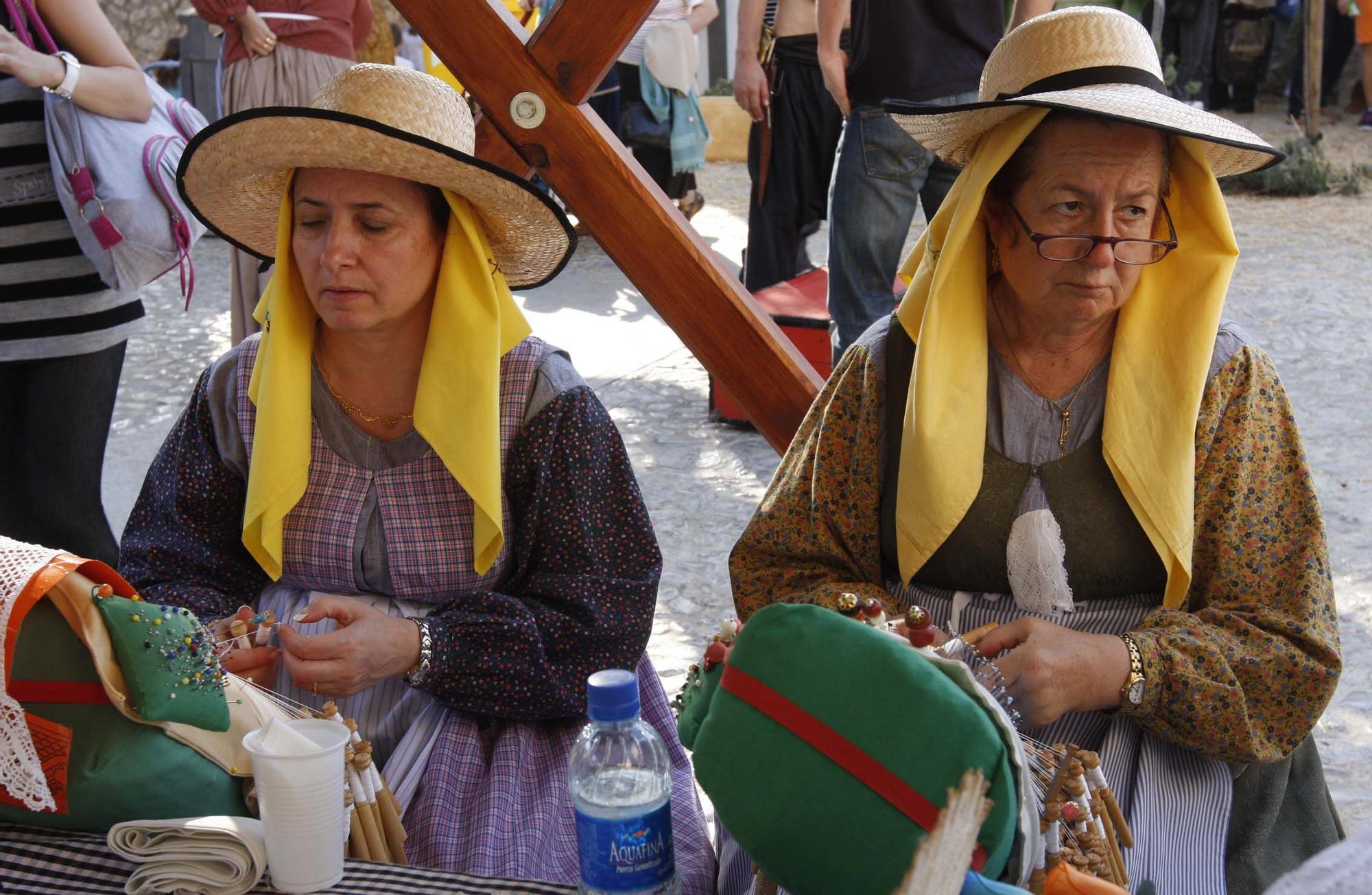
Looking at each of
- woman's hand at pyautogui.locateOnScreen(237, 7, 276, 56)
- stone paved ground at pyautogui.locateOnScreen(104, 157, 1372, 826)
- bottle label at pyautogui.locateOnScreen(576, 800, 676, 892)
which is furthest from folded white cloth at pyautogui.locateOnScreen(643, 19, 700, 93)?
bottle label at pyautogui.locateOnScreen(576, 800, 676, 892)

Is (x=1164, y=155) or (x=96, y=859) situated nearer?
(x=96, y=859)

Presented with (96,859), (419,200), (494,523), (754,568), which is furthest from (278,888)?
(419,200)

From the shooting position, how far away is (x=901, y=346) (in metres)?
2.15

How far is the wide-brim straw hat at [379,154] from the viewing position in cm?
211

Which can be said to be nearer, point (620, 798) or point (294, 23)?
point (620, 798)

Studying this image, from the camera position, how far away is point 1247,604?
6.42 feet

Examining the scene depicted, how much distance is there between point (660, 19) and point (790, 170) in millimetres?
2351

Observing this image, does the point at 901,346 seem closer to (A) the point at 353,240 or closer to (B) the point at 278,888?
(A) the point at 353,240

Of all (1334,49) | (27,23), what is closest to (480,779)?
(27,23)

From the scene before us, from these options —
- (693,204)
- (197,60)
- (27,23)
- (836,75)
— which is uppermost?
(27,23)

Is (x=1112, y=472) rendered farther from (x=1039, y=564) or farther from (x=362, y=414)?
(x=362, y=414)

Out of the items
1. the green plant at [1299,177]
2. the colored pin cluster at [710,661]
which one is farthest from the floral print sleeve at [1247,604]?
the green plant at [1299,177]

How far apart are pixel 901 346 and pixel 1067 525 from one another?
38cm

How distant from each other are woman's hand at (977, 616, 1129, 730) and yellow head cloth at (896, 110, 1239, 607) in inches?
7.5
